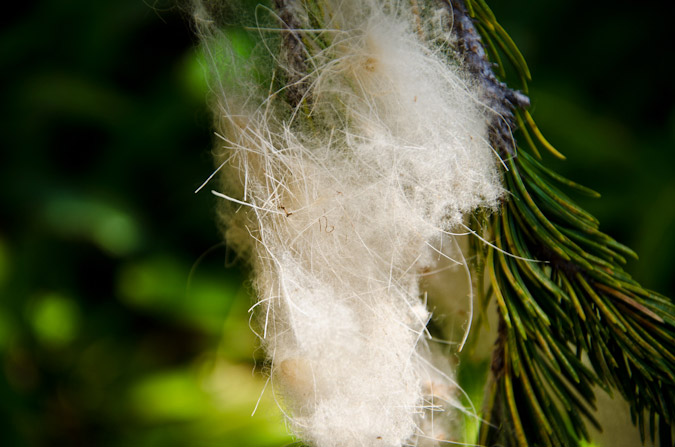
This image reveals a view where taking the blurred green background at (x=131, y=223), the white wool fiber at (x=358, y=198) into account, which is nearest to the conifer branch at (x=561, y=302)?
the white wool fiber at (x=358, y=198)

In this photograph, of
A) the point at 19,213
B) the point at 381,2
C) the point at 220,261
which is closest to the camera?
the point at 381,2

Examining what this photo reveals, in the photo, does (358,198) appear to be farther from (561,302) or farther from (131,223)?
(131,223)

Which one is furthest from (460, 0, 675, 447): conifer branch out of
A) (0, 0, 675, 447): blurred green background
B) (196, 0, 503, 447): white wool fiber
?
(0, 0, 675, 447): blurred green background

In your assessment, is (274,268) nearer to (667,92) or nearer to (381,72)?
(381,72)

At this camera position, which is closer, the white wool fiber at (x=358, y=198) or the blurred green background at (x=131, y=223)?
the white wool fiber at (x=358, y=198)

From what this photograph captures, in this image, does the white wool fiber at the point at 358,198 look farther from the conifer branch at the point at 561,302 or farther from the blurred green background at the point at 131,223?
the blurred green background at the point at 131,223

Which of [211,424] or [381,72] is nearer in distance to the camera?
[381,72]

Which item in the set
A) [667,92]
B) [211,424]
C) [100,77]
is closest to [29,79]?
[100,77]

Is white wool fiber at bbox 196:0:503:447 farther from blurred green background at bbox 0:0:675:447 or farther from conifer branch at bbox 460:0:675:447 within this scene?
blurred green background at bbox 0:0:675:447

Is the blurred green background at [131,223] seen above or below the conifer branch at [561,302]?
below
